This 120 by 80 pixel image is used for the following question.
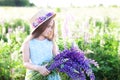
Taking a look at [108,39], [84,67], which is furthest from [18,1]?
[84,67]

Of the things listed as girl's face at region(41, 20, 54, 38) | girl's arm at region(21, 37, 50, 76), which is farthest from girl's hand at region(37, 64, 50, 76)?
girl's face at region(41, 20, 54, 38)

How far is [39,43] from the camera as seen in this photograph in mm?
5105

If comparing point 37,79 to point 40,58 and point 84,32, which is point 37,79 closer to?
point 40,58

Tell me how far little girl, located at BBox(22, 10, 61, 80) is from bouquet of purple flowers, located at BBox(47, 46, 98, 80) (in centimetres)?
19

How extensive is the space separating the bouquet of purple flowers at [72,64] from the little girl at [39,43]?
19 cm

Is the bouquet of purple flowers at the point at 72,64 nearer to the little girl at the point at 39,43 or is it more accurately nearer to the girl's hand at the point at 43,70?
the girl's hand at the point at 43,70

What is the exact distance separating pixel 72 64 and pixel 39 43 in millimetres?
526

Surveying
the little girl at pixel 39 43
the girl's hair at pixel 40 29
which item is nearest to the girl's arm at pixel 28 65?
the little girl at pixel 39 43

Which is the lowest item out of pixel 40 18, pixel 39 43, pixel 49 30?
pixel 39 43

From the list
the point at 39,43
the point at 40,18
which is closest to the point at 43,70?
the point at 39,43

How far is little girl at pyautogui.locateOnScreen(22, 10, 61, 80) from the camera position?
16.5 ft

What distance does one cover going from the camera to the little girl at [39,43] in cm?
502

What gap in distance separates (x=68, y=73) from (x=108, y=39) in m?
3.82

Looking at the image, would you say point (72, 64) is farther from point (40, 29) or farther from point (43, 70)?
point (40, 29)
